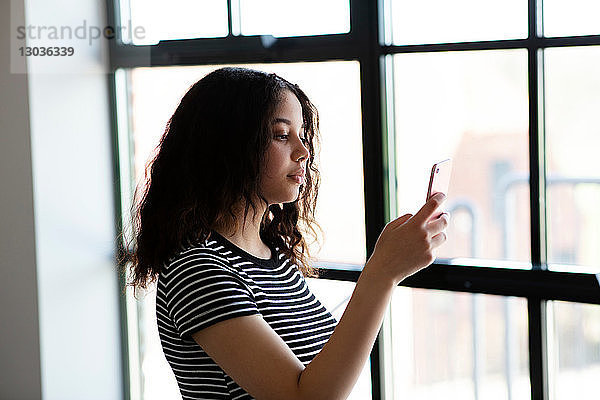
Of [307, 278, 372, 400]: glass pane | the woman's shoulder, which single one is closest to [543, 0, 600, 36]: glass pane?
[307, 278, 372, 400]: glass pane

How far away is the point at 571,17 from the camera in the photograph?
6.70 ft

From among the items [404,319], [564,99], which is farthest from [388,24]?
[404,319]

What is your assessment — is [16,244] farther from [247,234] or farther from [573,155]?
[573,155]

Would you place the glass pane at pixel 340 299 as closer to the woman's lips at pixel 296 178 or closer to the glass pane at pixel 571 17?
the glass pane at pixel 571 17

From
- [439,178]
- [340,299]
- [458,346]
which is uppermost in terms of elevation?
[439,178]

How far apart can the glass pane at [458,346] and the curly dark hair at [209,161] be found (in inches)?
40.7

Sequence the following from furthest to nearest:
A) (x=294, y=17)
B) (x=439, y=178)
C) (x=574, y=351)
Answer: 1. (x=294, y=17)
2. (x=574, y=351)
3. (x=439, y=178)

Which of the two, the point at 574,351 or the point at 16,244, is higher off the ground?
the point at 16,244

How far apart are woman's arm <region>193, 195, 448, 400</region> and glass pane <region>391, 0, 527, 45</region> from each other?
102cm

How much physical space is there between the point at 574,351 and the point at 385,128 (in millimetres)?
776

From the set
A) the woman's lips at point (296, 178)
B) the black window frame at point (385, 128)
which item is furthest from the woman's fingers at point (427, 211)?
the black window frame at point (385, 128)

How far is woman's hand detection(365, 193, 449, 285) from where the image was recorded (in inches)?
53.2

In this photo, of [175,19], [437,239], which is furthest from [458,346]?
[175,19]

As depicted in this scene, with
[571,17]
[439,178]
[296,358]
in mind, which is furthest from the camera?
[571,17]
